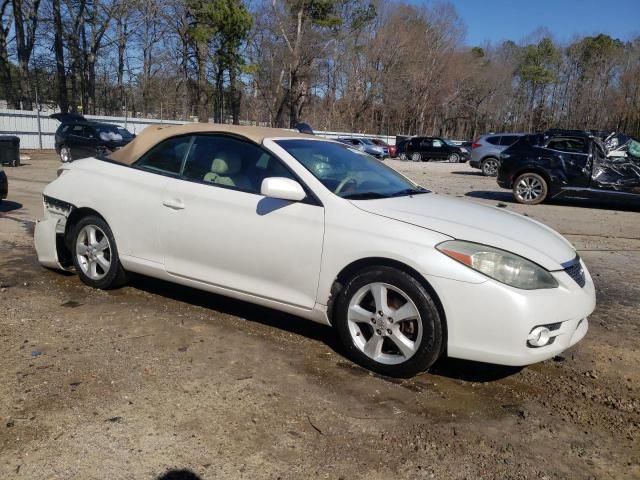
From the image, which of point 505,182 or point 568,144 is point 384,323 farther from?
point 505,182

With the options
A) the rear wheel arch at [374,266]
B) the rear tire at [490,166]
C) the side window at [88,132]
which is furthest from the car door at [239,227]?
the rear tire at [490,166]

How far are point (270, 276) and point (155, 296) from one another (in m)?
1.46

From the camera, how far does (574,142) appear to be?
1138 centimetres

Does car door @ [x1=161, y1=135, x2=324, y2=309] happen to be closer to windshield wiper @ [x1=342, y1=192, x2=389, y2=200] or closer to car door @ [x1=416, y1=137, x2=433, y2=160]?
windshield wiper @ [x1=342, y1=192, x2=389, y2=200]

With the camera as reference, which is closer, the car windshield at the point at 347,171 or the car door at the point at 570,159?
the car windshield at the point at 347,171

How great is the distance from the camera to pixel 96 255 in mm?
4652

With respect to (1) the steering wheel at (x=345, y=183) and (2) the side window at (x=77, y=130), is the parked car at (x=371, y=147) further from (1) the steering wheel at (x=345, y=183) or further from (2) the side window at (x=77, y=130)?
(1) the steering wheel at (x=345, y=183)

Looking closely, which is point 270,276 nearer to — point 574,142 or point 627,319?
point 627,319

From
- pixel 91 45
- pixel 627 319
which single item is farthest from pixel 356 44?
pixel 627 319

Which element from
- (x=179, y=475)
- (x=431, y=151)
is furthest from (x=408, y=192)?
(x=431, y=151)

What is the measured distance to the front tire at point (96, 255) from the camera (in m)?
4.55

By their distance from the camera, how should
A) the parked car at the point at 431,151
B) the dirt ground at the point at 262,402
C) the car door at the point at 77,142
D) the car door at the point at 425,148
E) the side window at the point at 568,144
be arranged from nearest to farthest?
the dirt ground at the point at 262,402 < the side window at the point at 568,144 < the car door at the point at 77,142 < the parked car at the point at 431,151 < the car door at the point at 425,148

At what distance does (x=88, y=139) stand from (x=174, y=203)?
17.3 meters

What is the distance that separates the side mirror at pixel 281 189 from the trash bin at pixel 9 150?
1549cm
